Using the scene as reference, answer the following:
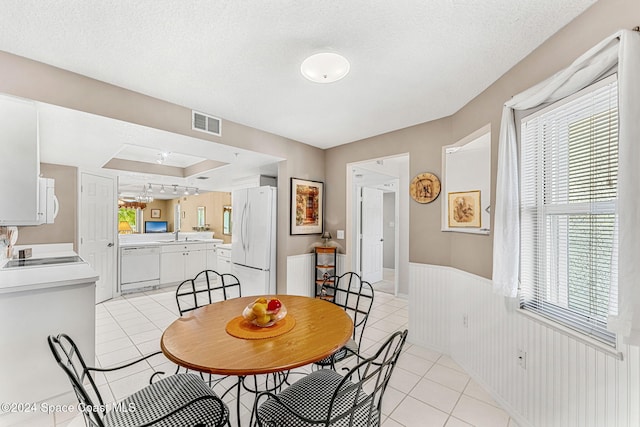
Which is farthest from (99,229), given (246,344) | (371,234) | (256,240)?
(371,234)

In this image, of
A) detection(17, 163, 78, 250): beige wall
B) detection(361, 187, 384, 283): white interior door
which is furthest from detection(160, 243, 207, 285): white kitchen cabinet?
detection(361, 187, 384, 283): white interior door

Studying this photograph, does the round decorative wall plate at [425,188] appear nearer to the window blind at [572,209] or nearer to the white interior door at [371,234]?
the window blind at [572,209]

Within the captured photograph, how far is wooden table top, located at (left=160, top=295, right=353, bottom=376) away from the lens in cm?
122

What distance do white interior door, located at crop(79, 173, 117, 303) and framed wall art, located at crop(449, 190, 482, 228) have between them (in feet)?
16.4

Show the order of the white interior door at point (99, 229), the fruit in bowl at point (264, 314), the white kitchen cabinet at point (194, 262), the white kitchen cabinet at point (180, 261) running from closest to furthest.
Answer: the fruit in bowl at point (264, 314), the white interior door at point (99, 229), the white kitchen cabinet at point (180, 261), the white kitchen cabinet at point (194, 262)

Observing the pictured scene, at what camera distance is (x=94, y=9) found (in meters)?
1.43

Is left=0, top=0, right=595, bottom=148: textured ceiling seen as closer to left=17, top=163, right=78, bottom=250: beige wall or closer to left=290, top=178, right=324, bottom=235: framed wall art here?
left=290, top=178, right=324, bottom=235: framed wall art

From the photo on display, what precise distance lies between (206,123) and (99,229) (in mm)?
3084

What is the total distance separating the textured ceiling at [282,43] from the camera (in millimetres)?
1429

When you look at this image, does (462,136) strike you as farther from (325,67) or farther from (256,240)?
(256,240)

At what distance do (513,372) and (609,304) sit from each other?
3.15ft

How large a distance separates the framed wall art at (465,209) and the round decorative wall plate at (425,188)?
0.60 ft

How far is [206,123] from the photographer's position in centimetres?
283

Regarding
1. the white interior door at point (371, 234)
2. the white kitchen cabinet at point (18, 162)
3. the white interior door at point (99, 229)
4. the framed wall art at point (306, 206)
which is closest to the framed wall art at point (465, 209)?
the framed wall art at point (306, 206)
